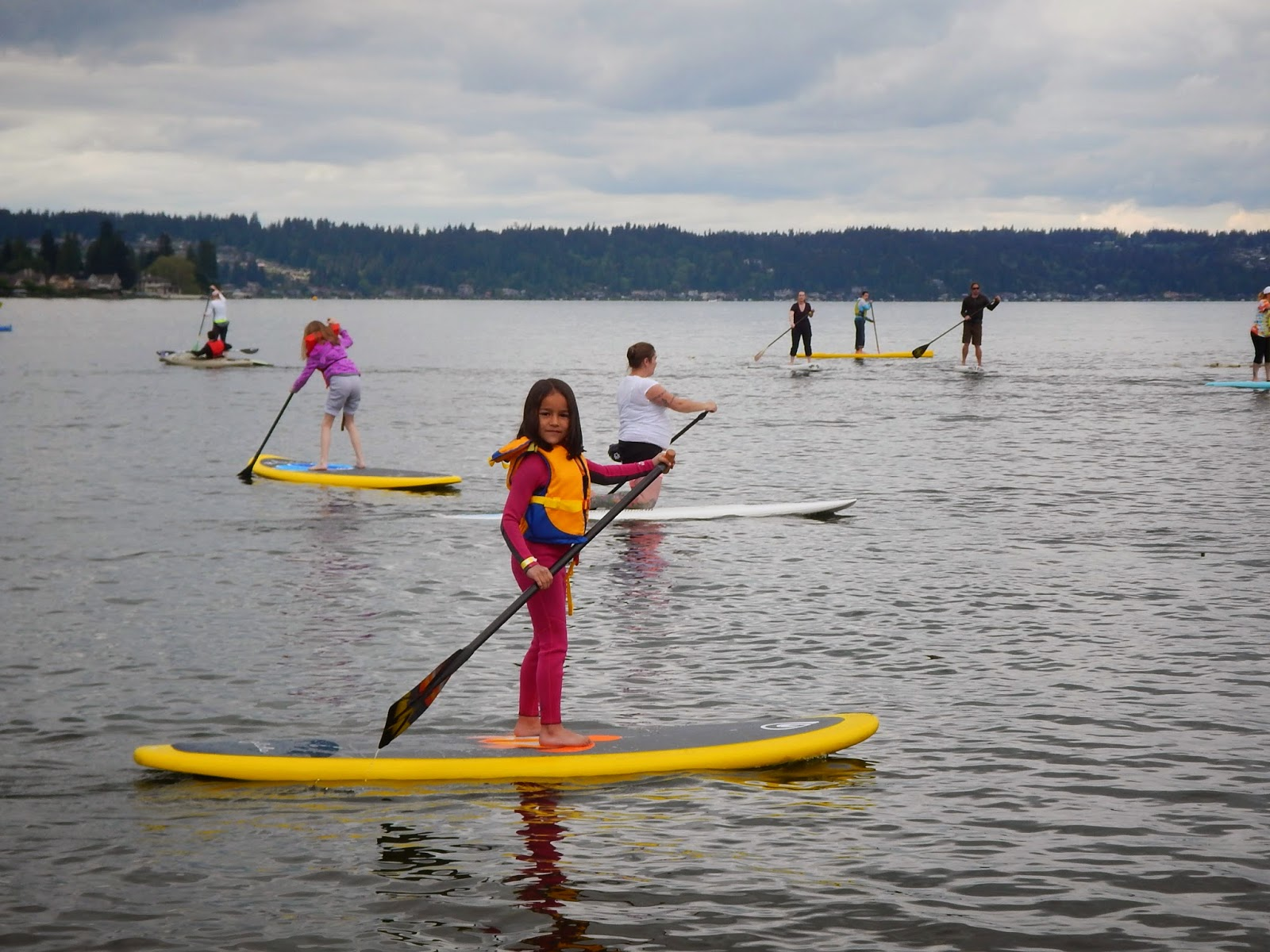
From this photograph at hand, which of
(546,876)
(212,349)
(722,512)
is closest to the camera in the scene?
(546,876)

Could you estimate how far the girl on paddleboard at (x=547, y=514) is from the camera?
7488 millimetres

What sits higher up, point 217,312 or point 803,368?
point 217,312

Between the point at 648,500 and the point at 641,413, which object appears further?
the point at 648,500

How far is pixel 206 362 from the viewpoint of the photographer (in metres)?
49.0

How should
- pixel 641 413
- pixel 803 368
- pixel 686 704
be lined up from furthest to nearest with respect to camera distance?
1. pixel 803 368
2. pixel 641 413
3. pixel 686 704

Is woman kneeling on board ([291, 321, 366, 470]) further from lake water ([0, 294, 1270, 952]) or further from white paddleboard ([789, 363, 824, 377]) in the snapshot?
white paddleboard ([789, 363, 824, 377])

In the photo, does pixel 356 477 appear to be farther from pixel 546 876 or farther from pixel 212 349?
pixel 212 349

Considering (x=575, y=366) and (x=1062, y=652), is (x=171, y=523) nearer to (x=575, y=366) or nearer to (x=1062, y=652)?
(x=1062, y=652)

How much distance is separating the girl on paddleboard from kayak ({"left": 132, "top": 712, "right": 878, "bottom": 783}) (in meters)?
0.22

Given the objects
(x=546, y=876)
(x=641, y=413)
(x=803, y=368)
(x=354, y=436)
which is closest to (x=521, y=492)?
(x=546, y=876)

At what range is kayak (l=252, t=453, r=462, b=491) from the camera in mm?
19602

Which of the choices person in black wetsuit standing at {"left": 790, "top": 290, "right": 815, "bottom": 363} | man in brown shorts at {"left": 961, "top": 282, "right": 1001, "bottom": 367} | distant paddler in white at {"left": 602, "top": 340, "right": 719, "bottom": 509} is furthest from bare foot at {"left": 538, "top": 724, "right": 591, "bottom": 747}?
person in black wetsuit standing at {"left": 790, "top": 290, "right": 815, "bottom": 363}

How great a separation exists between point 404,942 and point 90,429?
2469cm

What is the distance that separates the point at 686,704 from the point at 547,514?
2190 mm
